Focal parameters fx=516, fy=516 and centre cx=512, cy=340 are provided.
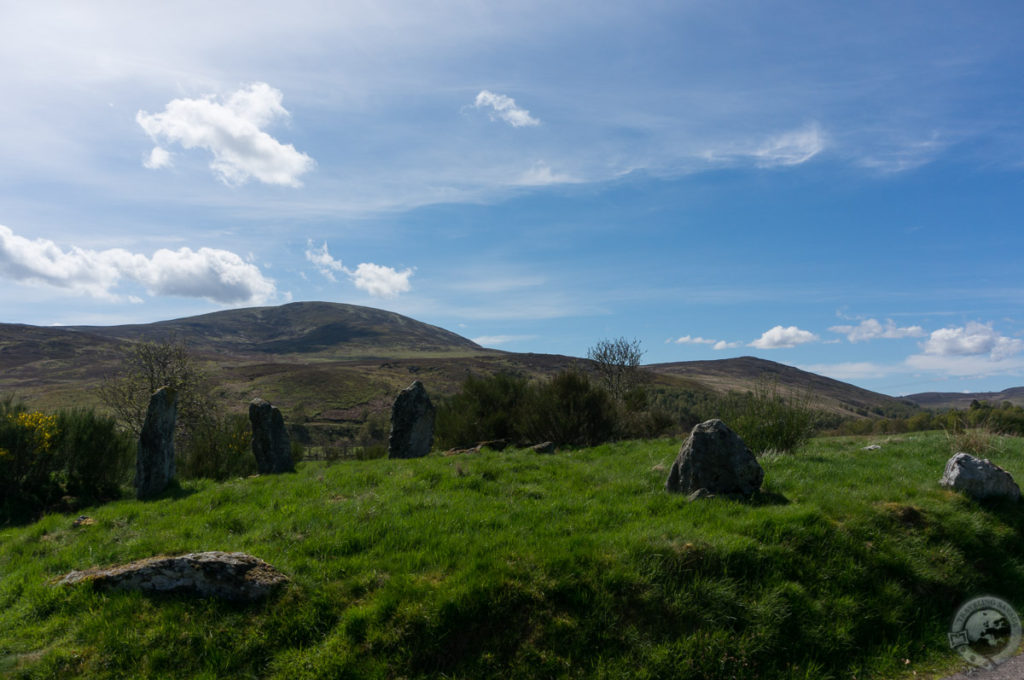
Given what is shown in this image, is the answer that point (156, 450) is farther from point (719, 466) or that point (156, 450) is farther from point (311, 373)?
point (311, 373)

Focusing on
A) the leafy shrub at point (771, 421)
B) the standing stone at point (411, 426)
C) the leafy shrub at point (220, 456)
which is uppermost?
the leafy shrub at point (771, 421)

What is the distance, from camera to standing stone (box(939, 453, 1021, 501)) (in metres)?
9.36

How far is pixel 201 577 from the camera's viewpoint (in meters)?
6.19

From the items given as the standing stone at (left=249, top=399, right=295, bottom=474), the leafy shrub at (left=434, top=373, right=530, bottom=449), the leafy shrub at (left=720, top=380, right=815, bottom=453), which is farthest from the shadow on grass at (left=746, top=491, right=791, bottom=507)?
the standing stone at (left=249, top=399, right=295, bottom=474)

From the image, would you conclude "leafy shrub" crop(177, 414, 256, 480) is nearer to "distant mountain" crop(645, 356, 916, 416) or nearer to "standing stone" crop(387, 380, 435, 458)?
"standing stone" crop(387, 380, 435, 458)

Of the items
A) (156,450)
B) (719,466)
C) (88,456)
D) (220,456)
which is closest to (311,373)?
(220,456)

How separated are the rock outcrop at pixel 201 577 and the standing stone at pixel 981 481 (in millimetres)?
11542

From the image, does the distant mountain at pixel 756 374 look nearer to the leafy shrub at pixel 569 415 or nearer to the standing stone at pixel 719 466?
the leafy shrub at pixel 569 415

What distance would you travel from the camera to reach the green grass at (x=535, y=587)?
5477 millimetres

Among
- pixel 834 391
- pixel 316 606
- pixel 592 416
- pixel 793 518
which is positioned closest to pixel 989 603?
pixel 793 518

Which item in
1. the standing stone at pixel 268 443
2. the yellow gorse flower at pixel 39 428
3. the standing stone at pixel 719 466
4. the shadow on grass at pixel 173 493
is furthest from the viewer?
the standing stone at pixel 268 443

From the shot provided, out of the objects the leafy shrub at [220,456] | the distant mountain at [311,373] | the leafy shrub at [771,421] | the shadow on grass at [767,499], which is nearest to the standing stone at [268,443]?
the leafy shrub at [220,456]

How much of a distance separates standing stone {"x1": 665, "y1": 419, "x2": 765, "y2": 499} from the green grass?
24.4 inches

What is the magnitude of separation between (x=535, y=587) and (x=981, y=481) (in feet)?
29.3
